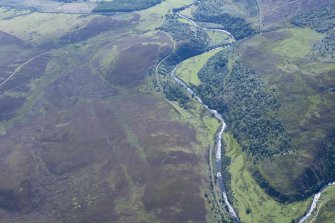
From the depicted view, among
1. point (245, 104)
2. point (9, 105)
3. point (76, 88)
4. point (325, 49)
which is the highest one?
point (325, 49)

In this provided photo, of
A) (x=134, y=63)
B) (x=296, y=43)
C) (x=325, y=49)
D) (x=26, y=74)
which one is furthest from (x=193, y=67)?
(x=26, y=74)

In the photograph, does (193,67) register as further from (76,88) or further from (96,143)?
(96,143)

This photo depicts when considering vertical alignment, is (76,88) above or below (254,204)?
above

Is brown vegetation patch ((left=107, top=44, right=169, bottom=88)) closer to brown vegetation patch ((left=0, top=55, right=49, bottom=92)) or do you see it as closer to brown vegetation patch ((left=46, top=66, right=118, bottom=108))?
brown vegetation patch ((left=46, top=66, right=118, bottom=108))

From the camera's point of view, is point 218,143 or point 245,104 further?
point 245,104

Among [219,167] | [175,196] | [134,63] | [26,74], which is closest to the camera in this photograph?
[175,196]

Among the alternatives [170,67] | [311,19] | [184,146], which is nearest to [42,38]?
[170,67]
